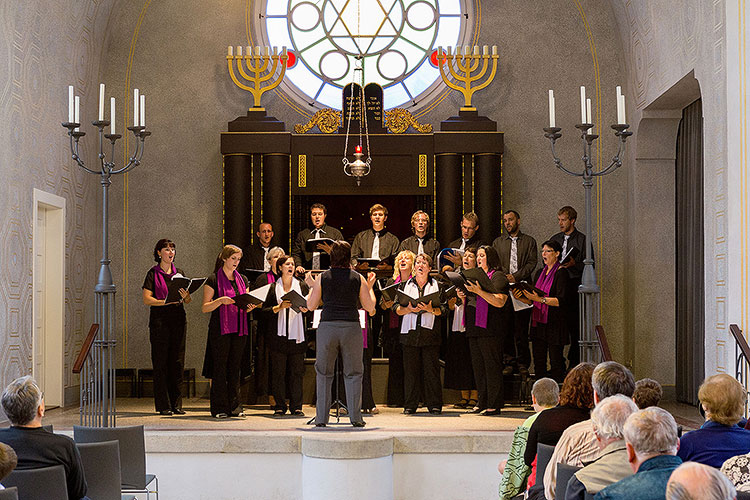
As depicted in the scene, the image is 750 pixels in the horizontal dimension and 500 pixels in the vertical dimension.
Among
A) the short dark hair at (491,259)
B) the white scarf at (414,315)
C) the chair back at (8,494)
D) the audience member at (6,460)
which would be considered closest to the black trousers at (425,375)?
the white scarf at (414,315)

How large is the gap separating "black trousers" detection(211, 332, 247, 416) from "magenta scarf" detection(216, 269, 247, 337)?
0.07 m

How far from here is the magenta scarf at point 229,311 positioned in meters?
8.40

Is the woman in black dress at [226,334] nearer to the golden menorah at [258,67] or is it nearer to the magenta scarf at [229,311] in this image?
the magenta scarf at [229,311]

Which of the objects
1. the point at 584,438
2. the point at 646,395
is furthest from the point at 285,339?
the point at 584,438

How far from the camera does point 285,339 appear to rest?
859cm

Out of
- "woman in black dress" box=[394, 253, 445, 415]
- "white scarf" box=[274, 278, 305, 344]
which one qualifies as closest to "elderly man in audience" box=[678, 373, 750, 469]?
"woman in black dress" box=[394, 253, 445, 415]

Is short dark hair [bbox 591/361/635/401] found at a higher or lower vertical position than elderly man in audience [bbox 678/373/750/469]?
higher

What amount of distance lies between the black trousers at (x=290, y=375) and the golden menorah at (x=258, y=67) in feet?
11.6

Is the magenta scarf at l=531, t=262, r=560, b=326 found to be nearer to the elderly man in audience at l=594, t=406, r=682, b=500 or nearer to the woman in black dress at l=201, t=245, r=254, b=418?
the woman in black dress at l=201, t=245, r=254, b=418

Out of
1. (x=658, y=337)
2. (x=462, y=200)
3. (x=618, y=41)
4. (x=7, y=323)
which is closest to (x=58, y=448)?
(x=7, y=323)

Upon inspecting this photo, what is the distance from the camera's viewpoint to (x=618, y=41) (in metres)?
11.5

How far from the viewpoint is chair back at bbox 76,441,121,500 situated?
5.00 meters

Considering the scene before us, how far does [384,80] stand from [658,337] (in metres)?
4.47

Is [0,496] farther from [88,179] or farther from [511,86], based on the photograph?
[511,86]
